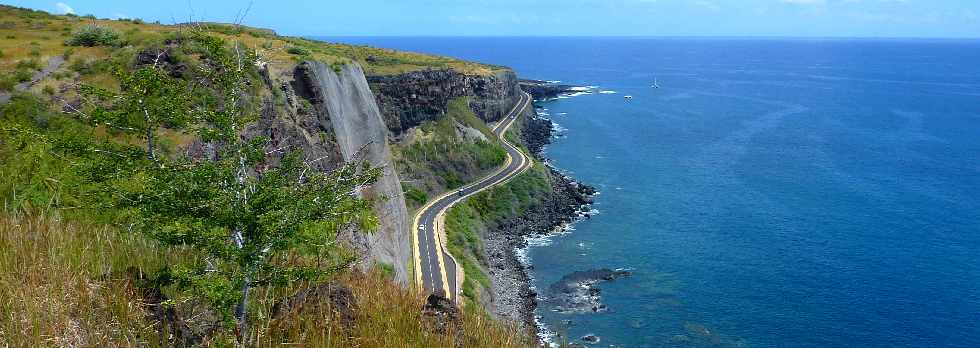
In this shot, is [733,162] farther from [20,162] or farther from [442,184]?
[20,162]

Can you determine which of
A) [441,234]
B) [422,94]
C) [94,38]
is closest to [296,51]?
[94,38]

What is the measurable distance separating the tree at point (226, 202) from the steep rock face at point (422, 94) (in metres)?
66.6

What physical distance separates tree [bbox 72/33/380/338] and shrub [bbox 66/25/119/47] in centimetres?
2587

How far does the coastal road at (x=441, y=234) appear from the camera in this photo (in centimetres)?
4800

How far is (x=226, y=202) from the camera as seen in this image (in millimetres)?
7297

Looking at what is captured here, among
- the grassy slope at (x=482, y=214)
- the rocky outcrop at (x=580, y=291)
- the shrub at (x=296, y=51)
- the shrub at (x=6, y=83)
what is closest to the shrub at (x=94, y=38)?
the shrub at (x=6, y=83)

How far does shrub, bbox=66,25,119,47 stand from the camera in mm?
30734

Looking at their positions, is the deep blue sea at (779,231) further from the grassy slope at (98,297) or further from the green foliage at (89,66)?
the grassy slope at (98,297)

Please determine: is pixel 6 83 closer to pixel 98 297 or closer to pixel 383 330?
pixel 98 297

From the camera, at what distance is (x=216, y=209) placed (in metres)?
7.23

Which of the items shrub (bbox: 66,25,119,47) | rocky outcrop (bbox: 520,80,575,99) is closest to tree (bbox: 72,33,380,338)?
shrub (bbox: 66,25,119,47)

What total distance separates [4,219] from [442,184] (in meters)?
68.8

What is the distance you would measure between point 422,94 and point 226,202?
77697 mm

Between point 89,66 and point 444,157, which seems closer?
point 89,66
